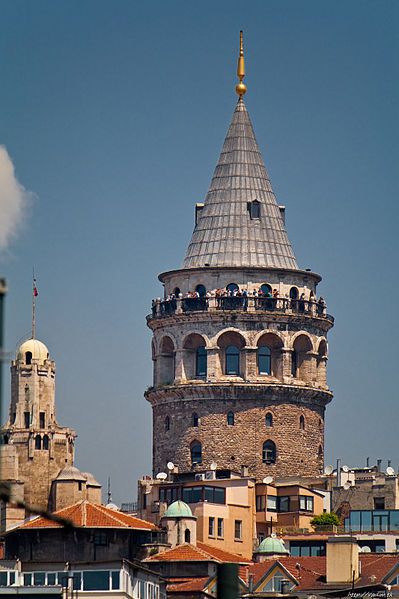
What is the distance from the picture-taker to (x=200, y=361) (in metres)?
132

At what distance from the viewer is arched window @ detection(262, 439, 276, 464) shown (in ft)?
427

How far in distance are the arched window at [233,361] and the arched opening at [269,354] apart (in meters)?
1.56

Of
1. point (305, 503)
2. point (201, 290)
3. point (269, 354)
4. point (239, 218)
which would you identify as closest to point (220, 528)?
point (305, 503)

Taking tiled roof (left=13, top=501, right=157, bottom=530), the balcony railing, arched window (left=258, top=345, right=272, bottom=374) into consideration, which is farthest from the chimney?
the balcony railing

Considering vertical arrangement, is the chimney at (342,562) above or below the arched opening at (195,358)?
below

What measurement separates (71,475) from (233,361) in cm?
1339

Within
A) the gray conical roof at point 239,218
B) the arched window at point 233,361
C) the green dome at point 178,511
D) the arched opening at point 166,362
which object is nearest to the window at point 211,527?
the green dome at point 178,511

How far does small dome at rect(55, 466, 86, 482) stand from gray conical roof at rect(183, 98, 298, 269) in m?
16.2

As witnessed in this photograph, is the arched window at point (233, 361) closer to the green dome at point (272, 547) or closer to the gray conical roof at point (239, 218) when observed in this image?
the gray conical roof at point (239, 218)

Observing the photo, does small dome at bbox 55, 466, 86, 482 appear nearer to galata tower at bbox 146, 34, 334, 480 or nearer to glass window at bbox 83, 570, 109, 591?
galata tower at bbox 146, 34, 334, 480

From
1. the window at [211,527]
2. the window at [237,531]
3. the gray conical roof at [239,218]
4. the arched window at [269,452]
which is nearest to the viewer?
the window at [211,527]

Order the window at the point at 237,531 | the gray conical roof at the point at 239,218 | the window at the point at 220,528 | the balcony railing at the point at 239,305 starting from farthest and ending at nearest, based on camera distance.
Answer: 1. the gray conical roof at the point at 239,218
2. the balcony railing at the point at 239,305
3. the window at the point at 237,531
4. the window at the point at 220,528

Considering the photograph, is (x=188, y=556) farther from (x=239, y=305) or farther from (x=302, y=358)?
(x=302, y=358)

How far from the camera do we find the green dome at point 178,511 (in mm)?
113125
